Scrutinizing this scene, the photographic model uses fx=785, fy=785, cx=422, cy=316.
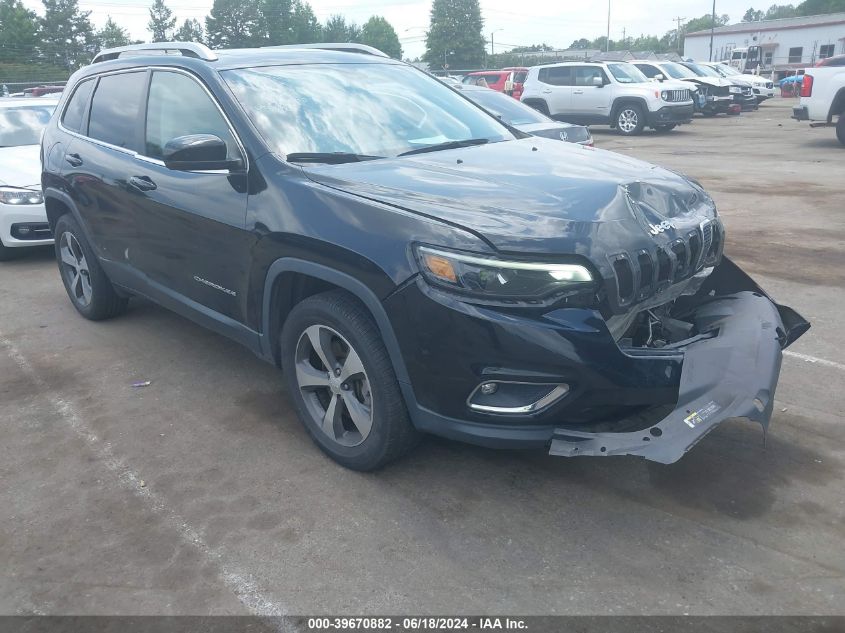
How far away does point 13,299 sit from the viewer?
700cm

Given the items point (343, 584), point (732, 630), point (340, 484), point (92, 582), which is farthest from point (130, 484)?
point (732, 630)

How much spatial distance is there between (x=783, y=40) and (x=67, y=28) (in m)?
67.3

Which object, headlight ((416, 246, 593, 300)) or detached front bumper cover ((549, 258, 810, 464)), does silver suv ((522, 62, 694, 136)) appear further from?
headlight ((416, 246, 593, 300))

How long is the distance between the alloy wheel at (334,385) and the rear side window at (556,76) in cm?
1927

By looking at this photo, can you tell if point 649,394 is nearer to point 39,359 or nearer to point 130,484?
point 130,484

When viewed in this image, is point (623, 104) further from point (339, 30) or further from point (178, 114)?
point (339, 30)

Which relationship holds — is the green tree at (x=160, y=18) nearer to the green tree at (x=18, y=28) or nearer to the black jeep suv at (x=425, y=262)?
the green tree at (x=18, y=28)

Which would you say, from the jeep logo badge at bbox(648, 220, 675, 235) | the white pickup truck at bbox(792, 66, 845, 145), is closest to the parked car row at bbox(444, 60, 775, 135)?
the white pickup truck at bbox(792, 66, 845, 145)

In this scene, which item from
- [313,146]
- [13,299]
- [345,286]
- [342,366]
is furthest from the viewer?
A: [13,299]

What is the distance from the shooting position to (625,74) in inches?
824

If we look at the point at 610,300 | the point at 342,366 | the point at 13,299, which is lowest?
the point at 13,299

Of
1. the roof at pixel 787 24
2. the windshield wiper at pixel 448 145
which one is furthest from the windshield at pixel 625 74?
the roof at pixel 787 24

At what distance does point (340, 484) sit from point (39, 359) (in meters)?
2.95

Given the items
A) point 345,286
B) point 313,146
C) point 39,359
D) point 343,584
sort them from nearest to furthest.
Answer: point 343,584, point 345,286, point 313,146, point 39,359
